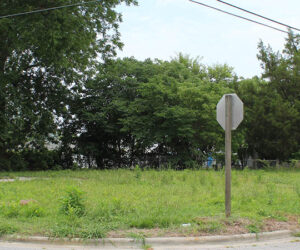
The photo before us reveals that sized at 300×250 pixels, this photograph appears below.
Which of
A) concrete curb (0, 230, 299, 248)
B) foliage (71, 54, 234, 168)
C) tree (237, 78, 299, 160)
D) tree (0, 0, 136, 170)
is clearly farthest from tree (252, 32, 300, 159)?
concrete curb (0, 230, 299, 248)

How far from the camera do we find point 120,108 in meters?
25.4

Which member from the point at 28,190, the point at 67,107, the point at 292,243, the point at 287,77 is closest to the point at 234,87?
the point at 287,77

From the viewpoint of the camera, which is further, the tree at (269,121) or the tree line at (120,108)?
the tree at (269,121)

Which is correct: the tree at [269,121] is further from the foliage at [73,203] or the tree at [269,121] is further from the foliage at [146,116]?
the foliage at [73,203]

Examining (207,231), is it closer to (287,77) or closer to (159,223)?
(159,223)

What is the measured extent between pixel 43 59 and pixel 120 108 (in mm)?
7192

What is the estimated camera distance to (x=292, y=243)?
623 centimetres

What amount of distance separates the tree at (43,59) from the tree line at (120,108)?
77mm

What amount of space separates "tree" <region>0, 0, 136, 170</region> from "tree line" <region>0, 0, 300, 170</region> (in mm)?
77

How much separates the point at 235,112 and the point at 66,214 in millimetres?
4096

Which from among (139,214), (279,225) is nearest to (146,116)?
(139,214)

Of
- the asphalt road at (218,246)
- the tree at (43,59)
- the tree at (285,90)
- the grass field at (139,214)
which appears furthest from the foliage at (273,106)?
the asphalt road at (218,246)

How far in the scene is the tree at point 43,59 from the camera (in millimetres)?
15383

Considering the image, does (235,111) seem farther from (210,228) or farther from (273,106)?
(273,106)
